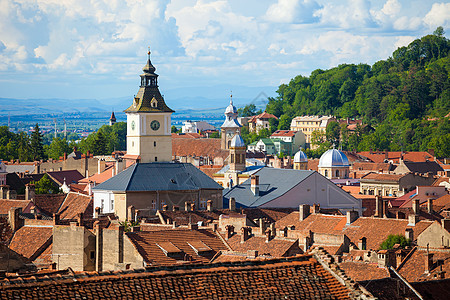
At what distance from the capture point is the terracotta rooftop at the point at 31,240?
4081 cm

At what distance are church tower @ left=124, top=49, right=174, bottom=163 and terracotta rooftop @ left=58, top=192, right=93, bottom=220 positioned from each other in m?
7.87

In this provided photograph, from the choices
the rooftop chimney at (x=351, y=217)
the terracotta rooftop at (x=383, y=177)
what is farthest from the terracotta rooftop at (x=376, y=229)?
the terracotta rooftop at (x=383, y=177)

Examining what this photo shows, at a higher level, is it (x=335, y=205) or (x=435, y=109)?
(x=435, y=109)

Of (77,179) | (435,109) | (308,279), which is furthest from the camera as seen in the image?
(435,109)

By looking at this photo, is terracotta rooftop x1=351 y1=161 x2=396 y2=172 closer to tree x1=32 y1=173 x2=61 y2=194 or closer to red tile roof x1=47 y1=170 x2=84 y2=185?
red tile roof x1=47 y1=170 x2=84 y2=185

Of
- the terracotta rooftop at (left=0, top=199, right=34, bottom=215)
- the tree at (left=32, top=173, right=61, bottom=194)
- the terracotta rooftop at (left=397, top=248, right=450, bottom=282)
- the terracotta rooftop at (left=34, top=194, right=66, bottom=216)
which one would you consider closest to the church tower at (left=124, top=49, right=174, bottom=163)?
the terracotta rooftop at (left=34, top=194, right=66, bottom=216)

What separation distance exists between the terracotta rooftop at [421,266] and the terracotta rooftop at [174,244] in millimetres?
6352

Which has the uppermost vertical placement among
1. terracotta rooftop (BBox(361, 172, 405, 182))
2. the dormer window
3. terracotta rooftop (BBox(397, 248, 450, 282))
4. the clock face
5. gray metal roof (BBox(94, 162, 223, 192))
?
the dormer window

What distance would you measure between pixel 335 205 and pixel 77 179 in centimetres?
3501

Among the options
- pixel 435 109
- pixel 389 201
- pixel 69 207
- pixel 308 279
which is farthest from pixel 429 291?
pixel 435 109

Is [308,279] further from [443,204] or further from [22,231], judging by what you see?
[443,204]

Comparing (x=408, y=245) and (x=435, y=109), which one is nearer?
(x=408, y=245)

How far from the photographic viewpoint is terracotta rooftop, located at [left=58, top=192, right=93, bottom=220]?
62.6 m

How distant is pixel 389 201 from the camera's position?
74.4 meters
